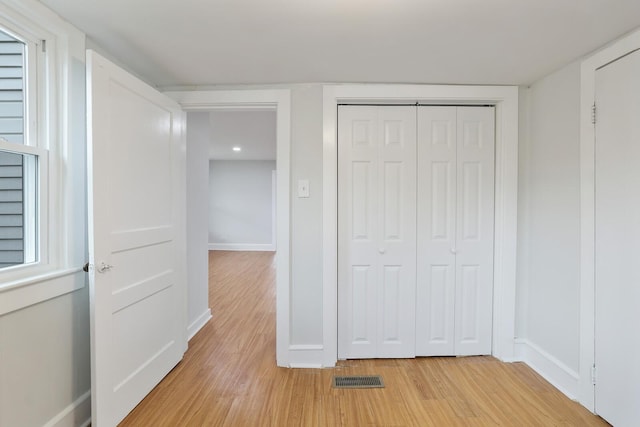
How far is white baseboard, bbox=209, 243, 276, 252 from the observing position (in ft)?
26.1

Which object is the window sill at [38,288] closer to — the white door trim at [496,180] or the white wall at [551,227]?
the white door trim at [496,180]

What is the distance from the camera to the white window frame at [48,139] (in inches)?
55.1

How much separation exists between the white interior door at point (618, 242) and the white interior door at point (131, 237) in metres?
2.80

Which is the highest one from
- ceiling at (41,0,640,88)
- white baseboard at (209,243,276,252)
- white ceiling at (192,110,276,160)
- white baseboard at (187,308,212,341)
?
white ceiling at (192,110,276,160)

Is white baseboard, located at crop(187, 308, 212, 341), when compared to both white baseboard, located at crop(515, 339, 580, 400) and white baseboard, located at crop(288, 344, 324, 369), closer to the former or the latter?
white baseboard, located at crop(288, 344, 324, 369)

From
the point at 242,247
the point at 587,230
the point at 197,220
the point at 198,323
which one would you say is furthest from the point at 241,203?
the point at 587,230

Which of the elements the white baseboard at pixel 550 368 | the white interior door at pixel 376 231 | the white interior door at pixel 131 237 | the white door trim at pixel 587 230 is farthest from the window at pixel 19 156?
the white baseboard at pixel 550 368

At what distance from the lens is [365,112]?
2350 millimetres

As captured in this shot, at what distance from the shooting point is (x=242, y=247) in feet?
26.1

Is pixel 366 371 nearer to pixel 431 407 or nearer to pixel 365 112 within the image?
pixel 431 407

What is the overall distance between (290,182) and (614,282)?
2093 millimetres

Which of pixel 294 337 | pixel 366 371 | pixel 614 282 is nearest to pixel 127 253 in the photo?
pixel 294 337

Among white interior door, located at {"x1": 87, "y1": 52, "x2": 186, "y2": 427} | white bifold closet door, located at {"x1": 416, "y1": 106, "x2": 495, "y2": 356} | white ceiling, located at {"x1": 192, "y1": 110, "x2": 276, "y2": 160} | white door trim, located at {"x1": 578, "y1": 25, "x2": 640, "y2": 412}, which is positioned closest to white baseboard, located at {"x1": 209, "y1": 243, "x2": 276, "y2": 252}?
white ceiling, located at {"x1": 192, "y1": 110, "x2": 276, "y2": 160}

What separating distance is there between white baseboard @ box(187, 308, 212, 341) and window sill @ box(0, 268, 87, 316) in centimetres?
131
